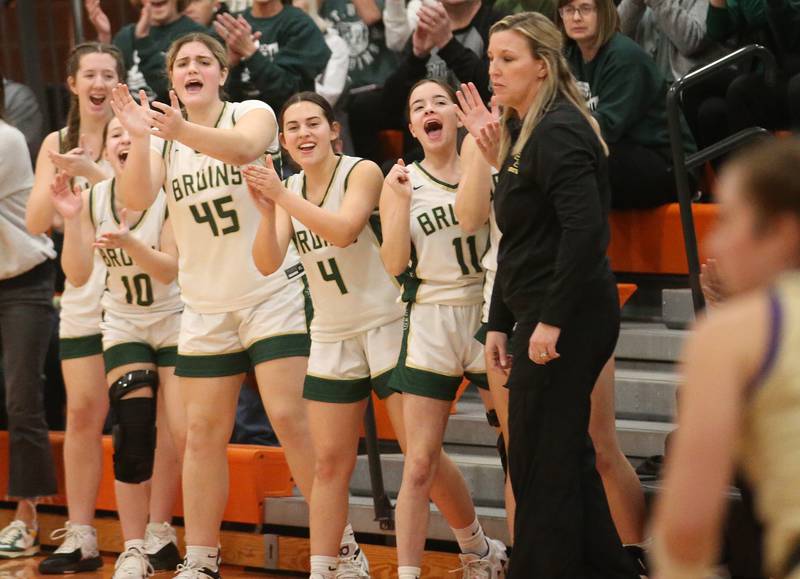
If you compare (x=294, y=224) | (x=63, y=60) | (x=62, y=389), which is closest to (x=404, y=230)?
(x=294, y=224)

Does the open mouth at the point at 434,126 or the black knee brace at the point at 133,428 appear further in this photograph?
the black knee brace at the point at 133,428

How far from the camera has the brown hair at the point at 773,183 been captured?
5.86 ft

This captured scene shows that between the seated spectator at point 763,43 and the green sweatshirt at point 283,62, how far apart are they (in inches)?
73.3

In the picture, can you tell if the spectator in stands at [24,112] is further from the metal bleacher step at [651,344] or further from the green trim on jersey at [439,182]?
the metal bleacher step at [651,344]

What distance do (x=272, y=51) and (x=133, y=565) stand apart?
8.74 feet

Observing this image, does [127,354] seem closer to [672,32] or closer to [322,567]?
[322,567]

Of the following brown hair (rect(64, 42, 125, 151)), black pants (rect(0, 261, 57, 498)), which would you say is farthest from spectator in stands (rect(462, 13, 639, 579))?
black pants (rect(0, 261, 57, 498))

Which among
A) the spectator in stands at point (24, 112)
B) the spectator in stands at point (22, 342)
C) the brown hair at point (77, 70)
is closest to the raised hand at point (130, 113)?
the brown hair at point (77, 70)

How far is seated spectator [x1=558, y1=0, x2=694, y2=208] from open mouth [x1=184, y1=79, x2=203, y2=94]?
5.21 ft

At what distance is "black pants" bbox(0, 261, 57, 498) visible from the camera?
572 centimetres

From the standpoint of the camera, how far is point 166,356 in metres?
5.11

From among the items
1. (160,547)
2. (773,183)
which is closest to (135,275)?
(160,547)

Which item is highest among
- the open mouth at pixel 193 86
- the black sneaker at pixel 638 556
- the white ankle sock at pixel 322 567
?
the open mouth at pixel 193 86

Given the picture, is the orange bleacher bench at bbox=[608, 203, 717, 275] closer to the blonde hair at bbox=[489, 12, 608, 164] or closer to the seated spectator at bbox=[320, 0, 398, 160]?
the seated spectator at bbox=[320, 0, 398, 160]
